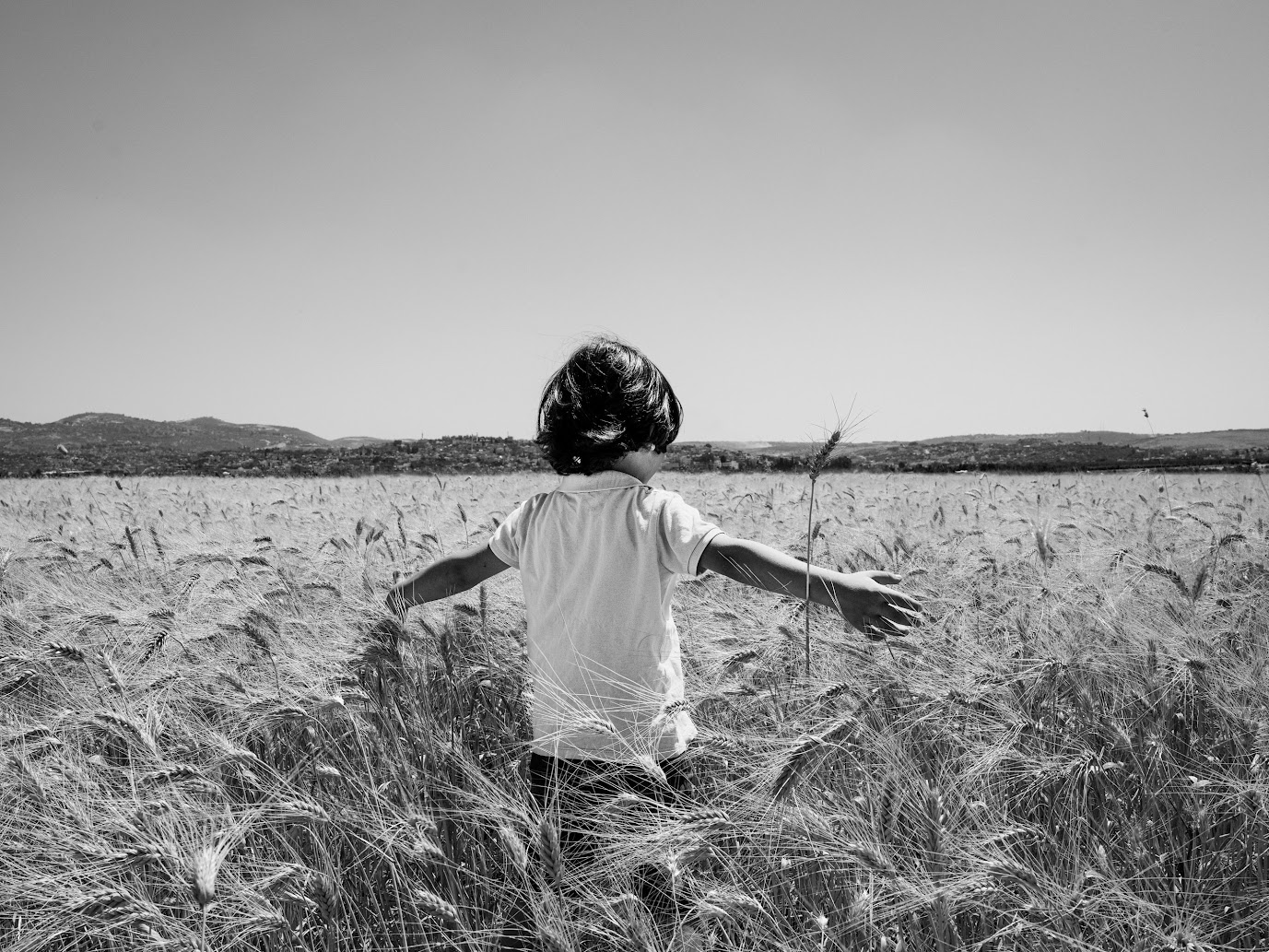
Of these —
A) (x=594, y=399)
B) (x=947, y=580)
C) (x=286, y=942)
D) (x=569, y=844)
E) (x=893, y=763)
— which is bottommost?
Result: (x=286, y=942)

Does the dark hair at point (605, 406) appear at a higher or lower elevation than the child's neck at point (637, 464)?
→ higher

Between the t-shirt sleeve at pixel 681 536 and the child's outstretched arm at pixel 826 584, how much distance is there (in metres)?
0.02

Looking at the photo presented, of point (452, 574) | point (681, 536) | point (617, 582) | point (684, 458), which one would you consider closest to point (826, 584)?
point (681, 536)

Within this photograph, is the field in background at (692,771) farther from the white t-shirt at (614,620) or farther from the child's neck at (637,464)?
the child's neck at (637,464)

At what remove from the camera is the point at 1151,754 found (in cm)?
193

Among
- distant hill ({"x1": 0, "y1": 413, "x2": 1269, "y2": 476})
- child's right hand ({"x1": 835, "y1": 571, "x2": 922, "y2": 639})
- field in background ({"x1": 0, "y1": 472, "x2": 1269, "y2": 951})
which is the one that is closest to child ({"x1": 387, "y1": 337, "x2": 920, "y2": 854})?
child's right hand ({"x1": 835, "y1": 571, "x2": 922, "y2": 639})

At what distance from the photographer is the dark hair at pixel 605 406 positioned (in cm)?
178

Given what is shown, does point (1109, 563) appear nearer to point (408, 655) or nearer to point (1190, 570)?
point (1190, 570)

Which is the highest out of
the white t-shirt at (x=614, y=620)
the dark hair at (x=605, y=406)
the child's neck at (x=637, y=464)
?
the dark hair at (x=605, y=406)

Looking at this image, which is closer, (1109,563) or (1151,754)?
(1151,754)

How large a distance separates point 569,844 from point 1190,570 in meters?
3.44

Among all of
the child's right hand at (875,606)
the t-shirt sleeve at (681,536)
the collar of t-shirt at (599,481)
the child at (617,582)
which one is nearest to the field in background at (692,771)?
the child at (617,582)

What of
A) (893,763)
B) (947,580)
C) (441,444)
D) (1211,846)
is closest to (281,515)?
(947,580)

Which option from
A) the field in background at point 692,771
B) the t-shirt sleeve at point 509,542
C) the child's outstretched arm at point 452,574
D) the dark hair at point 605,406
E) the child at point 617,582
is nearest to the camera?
the field in background at point 692,771
